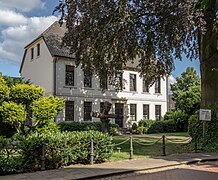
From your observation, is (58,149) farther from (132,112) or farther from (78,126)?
(132,112)

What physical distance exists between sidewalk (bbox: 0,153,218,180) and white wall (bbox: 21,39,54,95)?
15.9m

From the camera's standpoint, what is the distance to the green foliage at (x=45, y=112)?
1356cm

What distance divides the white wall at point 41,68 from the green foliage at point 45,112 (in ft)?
37.2

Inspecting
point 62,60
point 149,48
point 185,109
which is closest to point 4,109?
point 149,48

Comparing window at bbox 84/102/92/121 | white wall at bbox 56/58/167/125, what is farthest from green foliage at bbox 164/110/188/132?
window at bbox 84/102/92/121

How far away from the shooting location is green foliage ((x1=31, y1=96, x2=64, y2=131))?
534 inches

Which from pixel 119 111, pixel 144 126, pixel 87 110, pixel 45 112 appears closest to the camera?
pixel 45 112

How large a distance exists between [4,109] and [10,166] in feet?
17.1

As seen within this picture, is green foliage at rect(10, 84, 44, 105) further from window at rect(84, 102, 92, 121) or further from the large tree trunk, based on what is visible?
window at rect(84, 102, 92, 121)

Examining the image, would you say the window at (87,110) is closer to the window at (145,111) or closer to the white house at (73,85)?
the white house at (73,85)

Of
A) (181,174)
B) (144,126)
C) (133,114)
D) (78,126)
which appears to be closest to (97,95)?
(78,126)

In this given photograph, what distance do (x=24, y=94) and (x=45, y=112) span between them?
1.34 metres

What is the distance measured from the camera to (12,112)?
13336 millimetres

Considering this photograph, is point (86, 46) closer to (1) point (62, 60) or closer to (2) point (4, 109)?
(2) point (4, 109)
